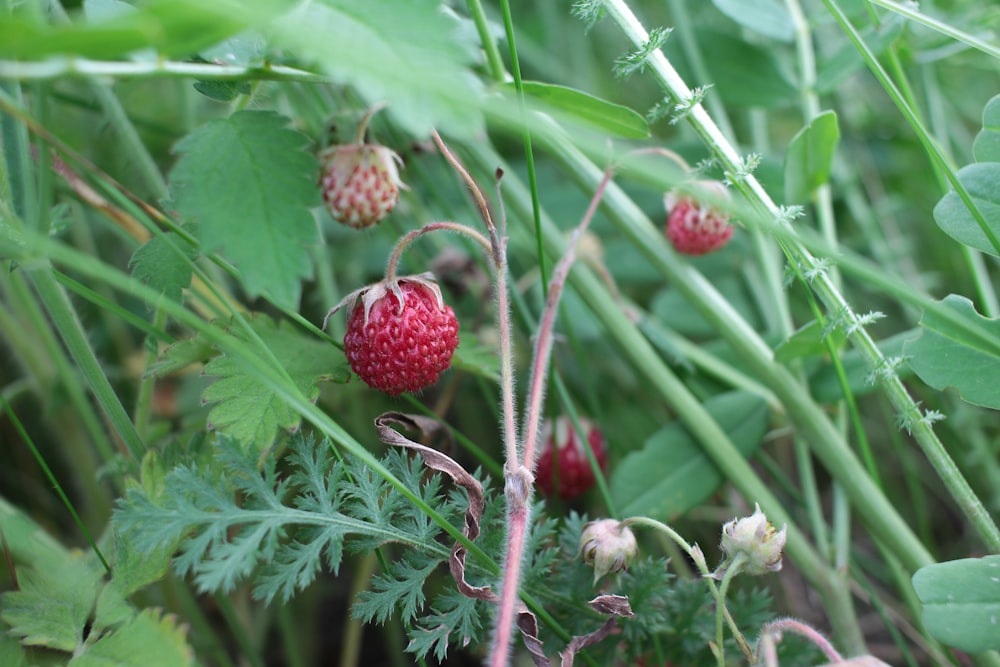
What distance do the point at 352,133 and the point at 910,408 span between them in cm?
70

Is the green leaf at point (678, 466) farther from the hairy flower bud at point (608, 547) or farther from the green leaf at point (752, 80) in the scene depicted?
the green leaf at point (752, 80)

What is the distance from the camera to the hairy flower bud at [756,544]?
739mm

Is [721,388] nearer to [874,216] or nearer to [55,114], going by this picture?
[874,216]

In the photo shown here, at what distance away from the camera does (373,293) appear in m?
0.86

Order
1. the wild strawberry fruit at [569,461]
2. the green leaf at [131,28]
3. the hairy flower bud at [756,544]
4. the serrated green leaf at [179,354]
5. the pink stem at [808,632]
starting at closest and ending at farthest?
the green leaf at [131,28] → the pink stem at [808,632] → the hairy flower bud at [756,544] → the serrated green leaf at [179,354] → the wild strawberry fruit at [569,461]

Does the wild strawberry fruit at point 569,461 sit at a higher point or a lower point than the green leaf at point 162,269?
lower

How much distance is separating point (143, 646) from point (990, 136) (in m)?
0.94

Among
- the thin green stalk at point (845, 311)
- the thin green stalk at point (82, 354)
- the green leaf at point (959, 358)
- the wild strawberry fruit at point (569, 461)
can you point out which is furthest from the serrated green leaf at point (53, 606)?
the green leaf at point (959, 358)

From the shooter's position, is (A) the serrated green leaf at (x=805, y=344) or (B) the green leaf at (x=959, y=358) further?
(A) the serrated green leaf at (x=805, y=344)

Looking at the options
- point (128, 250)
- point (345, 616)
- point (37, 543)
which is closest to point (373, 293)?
point (37, 543)

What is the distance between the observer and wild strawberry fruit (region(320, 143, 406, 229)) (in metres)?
0.95

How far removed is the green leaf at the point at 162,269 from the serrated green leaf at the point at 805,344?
67cm

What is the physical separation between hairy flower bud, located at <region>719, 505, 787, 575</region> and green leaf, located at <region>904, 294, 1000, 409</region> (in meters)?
0.24

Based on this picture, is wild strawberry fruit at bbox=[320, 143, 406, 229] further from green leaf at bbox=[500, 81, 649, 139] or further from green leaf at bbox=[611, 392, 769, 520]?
green leaf at bbox=[611, 392, 769, 520]
